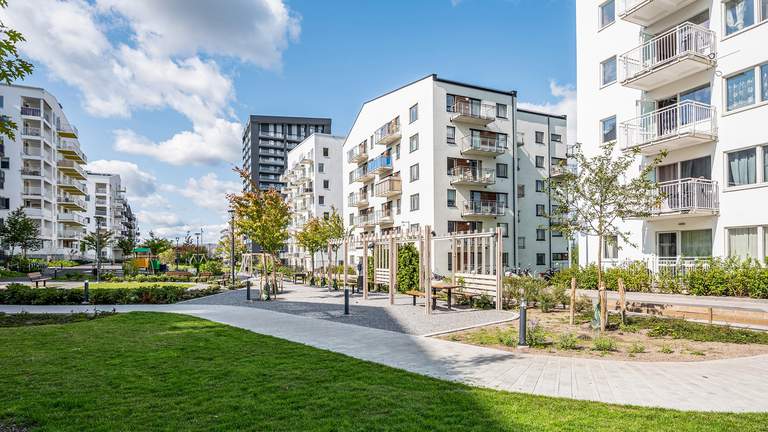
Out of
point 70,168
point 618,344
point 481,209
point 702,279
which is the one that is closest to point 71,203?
point 70,168

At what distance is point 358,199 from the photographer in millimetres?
53531

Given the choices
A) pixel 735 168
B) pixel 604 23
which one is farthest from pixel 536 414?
pixel 604 23

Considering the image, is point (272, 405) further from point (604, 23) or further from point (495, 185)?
point (495, 185)

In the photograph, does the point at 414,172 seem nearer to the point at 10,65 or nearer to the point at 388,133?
the point at 388,133

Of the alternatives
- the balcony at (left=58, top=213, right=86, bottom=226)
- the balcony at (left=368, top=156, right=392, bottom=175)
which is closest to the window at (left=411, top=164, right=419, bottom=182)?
the balcony at (left=368, top=156, right=392, bottom=175)

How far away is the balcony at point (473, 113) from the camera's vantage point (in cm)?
3991

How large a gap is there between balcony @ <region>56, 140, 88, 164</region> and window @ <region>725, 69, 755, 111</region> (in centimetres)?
8055

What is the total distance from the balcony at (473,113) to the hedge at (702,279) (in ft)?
70.4

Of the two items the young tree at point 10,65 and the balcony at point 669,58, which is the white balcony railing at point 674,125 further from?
the young tree at point 10,65

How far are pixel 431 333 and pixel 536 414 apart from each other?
5946 millimetres

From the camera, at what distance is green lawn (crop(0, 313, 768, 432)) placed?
16.6 feet

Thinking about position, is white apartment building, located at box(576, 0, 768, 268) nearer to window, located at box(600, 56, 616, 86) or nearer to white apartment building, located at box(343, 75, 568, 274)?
window, located at box(600, 56, 616, 86)

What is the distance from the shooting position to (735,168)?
18.7 meters

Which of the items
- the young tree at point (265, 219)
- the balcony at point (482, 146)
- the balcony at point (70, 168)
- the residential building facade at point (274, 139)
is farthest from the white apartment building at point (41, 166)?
the balcony at point (482, 146)
